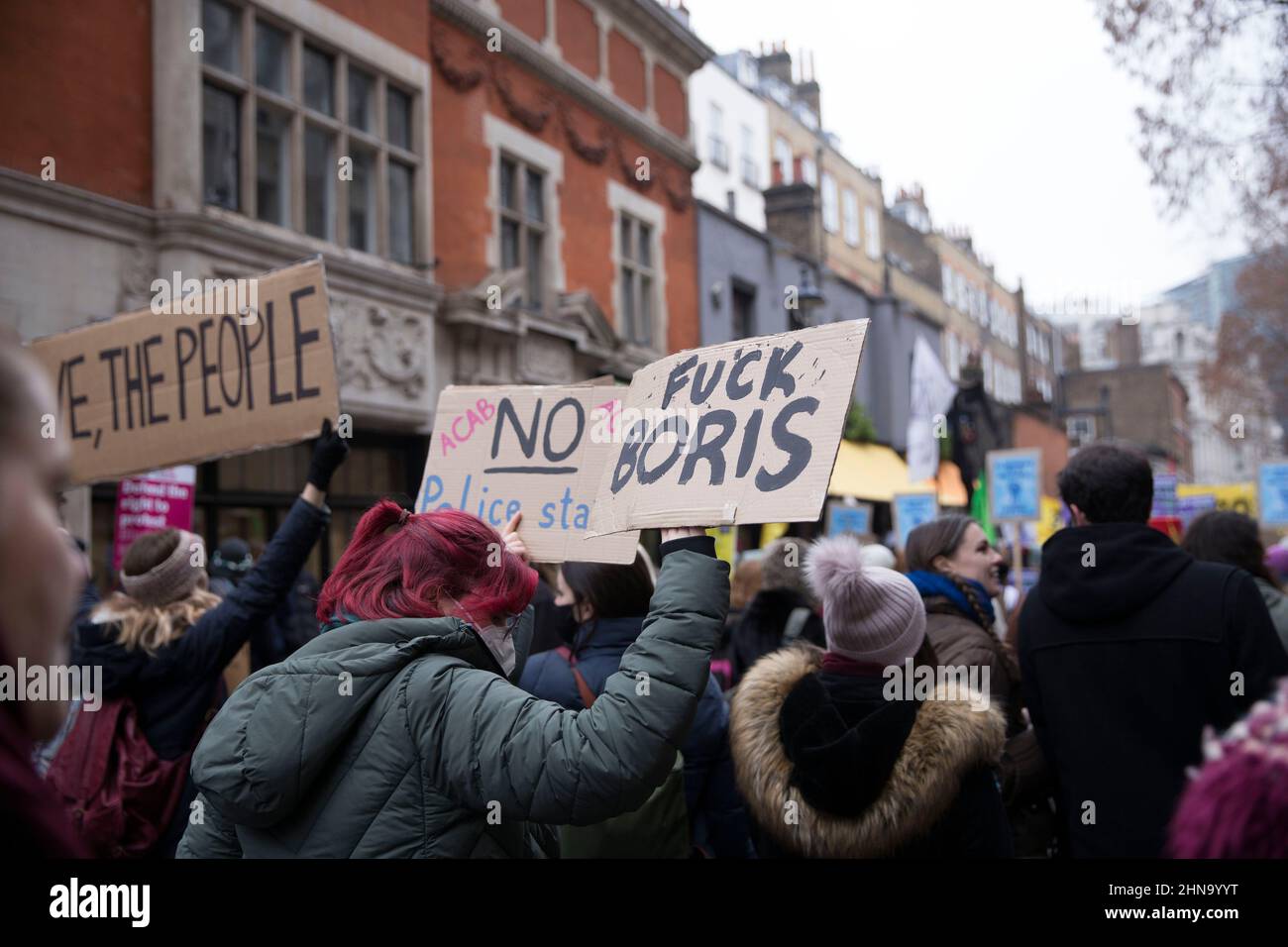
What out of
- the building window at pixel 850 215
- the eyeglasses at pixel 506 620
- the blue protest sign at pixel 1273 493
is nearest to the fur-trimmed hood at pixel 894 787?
the eyeglasses at pixel 506 620

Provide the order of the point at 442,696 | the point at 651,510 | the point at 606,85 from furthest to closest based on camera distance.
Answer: the point at 606,85 → the point at 651,510 → the point at 442,696

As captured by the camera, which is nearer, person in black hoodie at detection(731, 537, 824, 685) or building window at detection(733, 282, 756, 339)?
person in black hoodie at detection(731, 537, 824, 685)

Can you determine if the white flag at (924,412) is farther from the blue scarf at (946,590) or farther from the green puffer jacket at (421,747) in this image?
the green puffer jacket at (421,747)

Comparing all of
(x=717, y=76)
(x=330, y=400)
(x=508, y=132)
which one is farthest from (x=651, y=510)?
(x=717, y=76)

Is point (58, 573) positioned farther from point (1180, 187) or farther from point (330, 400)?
point (1180, 187)

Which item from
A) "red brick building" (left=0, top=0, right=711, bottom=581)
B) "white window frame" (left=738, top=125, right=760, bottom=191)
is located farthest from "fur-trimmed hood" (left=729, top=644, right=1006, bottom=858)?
"white window frame" (left=738, top=125, right=760, bottom=191)

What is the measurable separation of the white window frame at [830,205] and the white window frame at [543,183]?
47.1 feet

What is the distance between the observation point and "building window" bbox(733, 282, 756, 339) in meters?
19.8

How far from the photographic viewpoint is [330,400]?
13.1ft

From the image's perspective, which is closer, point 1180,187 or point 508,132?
point 1180,187

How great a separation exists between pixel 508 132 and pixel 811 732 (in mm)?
12075

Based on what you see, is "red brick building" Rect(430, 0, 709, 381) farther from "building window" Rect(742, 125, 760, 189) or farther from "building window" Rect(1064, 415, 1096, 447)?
"building window" Rect(1064, 415, 1096, 447)

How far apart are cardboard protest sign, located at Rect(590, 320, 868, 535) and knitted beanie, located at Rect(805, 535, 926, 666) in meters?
0.55

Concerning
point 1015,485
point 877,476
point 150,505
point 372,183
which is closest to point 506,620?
point 150,505
